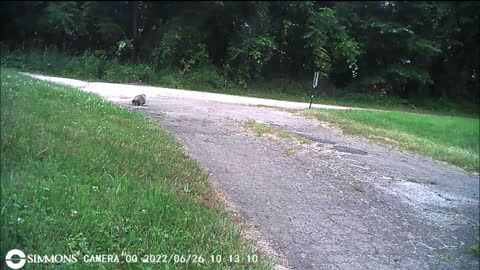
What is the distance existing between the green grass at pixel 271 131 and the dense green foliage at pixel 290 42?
9.24 ft

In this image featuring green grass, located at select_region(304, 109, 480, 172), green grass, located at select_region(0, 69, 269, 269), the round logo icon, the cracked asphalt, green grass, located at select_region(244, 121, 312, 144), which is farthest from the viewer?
green grass, located at select_region(304, 109, 480, 172)

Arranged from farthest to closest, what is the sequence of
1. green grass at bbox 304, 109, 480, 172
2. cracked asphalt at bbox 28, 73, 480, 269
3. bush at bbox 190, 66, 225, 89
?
green grass at bbox 304, 109, 480, 172 → bush at bbox 190, 66, 225, 89 → cracked asphalt at bbox 28, 73, 480, 269

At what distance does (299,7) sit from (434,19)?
171cm

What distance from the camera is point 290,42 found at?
4.81 metres

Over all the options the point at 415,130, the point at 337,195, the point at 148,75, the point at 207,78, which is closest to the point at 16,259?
the point at 148,75

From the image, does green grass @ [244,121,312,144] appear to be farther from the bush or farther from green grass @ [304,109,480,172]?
the bush

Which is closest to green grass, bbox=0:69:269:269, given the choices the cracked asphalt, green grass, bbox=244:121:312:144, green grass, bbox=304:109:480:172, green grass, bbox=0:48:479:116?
green grass, bbox=0:48:479:116

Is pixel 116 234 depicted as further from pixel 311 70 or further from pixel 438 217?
pixel 438 217

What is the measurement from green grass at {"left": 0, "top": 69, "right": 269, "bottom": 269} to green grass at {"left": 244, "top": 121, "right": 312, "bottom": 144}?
3.92m

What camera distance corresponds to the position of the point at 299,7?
13.5ft

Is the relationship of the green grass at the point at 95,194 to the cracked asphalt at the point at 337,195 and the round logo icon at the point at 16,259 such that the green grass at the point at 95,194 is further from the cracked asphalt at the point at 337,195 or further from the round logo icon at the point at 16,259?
the cracked asphalt at the point at 337,195

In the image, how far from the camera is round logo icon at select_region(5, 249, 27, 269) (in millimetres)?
2543

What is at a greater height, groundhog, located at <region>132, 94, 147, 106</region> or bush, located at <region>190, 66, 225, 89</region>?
bush, located at <region>190, 66, 225, 89</region>

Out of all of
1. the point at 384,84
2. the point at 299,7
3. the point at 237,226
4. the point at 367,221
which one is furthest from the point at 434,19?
the point at 237,226
